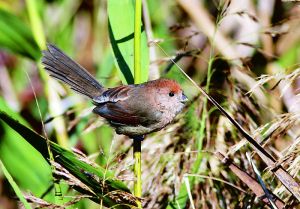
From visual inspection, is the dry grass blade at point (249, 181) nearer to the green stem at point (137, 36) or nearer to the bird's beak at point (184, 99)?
the green stem at point (137, 36)

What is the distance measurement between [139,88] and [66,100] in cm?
129

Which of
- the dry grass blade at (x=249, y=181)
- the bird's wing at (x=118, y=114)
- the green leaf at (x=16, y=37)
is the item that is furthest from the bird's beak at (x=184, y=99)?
the green leaf at (x=16, y=37)

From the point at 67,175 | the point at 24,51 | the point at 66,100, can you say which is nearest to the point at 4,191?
the point at 66,100

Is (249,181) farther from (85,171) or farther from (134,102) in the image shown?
(134,102)

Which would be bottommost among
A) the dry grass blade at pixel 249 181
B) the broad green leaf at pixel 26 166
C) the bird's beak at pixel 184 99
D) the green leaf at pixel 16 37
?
the dry grass blade at pixel 249 181

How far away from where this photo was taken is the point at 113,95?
7.97 feet

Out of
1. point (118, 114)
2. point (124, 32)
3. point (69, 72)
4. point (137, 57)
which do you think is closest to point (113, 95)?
point (118, 114)

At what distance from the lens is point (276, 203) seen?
1.75 metres

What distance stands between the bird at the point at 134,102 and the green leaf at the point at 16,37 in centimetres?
42

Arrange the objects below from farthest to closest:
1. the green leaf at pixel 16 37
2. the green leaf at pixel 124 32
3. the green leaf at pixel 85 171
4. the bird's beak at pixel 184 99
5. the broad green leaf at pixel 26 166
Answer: the green leaf at pixel 16 37 < the bird's beak at pixel 184 99 < the broad green leaf at pixel 26 166 < the green leaf at pixel 124 32 < the green leaf at pixel 85 171

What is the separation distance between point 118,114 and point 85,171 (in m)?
0.72

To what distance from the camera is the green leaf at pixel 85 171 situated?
5.61ft

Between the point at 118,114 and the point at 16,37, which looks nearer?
the point at 118,114

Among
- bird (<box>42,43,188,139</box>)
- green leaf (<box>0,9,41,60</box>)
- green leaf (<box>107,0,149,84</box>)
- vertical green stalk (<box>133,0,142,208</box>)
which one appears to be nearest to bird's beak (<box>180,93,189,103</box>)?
bird (<box>42,43,188,139</box>)
